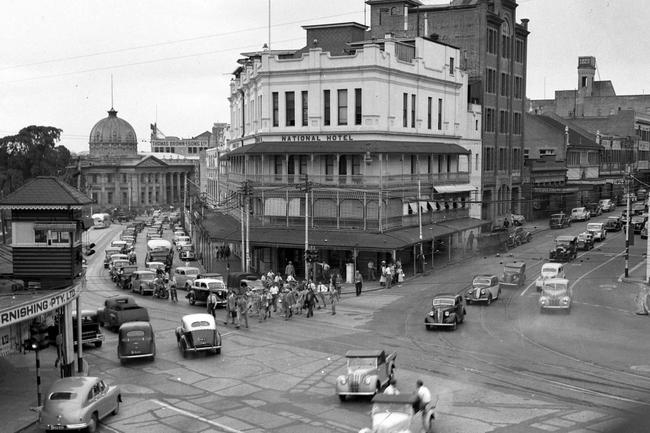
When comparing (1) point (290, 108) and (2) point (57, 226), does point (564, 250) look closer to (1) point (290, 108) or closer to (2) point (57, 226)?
(1) point (290, 108)

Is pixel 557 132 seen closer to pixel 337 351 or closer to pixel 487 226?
pixel 487 226

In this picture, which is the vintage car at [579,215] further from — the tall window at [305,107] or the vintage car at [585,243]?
the tall window at [305,107]

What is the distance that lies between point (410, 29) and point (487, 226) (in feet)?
78.2

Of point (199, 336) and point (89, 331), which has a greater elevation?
point (199, 336)

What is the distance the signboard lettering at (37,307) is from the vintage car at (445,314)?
56.2ft

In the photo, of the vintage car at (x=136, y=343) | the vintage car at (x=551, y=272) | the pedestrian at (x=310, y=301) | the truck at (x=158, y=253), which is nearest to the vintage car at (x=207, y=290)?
the pedestrian at (x=310, y=301)

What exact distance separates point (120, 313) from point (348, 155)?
89.7 feet

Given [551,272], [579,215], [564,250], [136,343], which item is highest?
[579,215]

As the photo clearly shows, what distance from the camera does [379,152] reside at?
5900cm

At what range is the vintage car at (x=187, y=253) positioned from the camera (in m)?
79.9

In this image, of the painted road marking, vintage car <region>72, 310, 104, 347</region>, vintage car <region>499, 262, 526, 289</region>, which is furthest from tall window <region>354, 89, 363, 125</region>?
the painted road marking

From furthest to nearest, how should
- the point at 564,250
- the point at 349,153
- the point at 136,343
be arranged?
the point at 564,250
the point at 349,153
the point at 136,343

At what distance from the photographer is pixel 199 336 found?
33.1m

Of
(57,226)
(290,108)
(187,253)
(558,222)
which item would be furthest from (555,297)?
A: (187,253)
